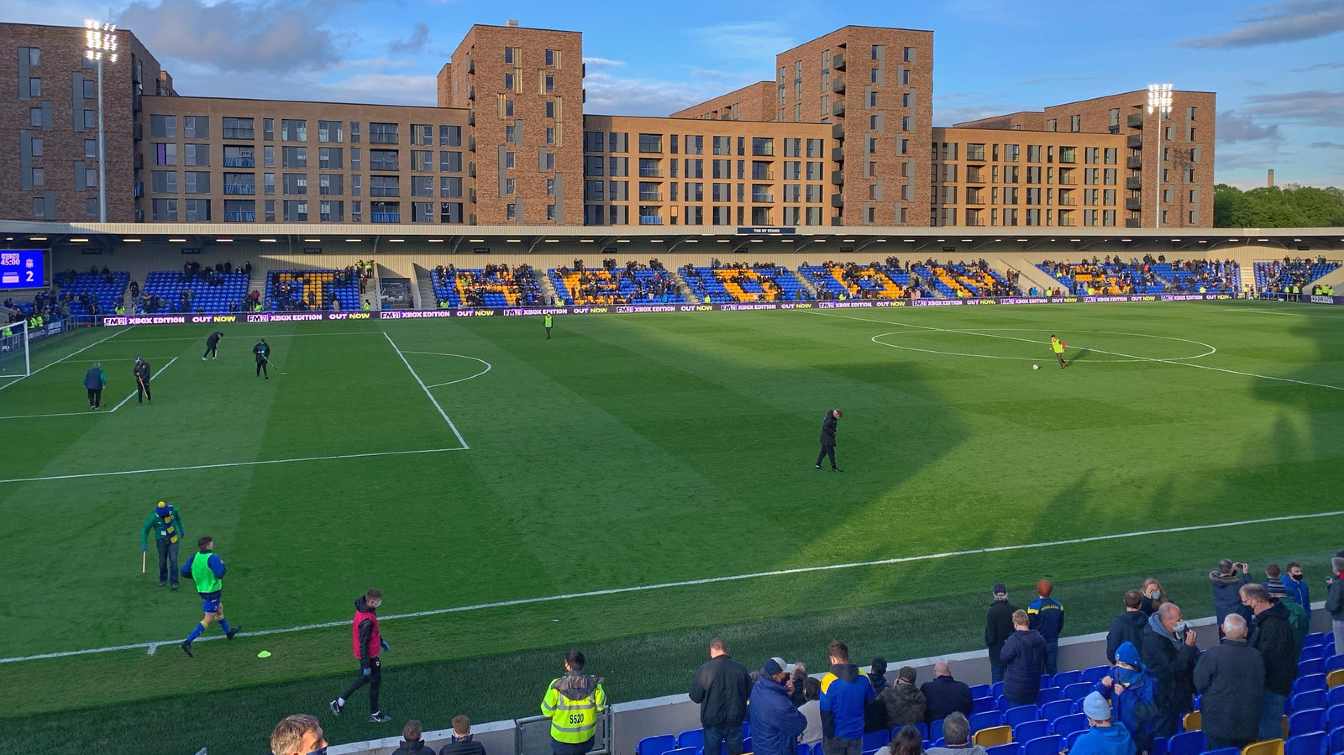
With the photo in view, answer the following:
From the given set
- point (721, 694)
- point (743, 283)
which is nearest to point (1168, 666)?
point (721, 694)

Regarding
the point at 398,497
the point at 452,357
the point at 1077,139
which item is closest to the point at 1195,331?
the point at 452,357

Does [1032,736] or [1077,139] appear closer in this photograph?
[1032,736]

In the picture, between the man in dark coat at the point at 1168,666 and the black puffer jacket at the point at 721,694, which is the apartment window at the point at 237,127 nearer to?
the black puffer jacket at the point at 721,694

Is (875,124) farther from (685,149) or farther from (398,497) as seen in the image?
(398,497)

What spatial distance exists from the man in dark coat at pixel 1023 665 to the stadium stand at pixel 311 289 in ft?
245

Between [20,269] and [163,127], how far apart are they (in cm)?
5340

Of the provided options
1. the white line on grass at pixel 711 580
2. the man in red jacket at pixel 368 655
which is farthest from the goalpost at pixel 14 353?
the man in red jacket at pixel 368 655

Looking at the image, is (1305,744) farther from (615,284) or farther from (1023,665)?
(615,284)

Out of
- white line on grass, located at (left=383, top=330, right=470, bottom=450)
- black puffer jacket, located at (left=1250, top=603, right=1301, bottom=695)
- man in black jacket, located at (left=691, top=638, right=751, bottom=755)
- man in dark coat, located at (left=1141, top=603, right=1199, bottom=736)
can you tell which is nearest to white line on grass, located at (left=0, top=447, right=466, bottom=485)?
white line on grass, located at (left=383, top=330, right=470, bottom=450)

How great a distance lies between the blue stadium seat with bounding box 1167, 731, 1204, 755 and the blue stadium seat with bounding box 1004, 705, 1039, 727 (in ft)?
4.23

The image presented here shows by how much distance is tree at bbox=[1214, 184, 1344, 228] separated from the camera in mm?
159500

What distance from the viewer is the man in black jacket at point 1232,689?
9.36 meters

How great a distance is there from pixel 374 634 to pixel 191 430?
21.1 meters

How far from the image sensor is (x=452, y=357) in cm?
5012
